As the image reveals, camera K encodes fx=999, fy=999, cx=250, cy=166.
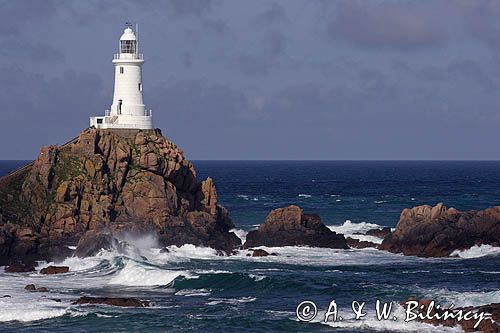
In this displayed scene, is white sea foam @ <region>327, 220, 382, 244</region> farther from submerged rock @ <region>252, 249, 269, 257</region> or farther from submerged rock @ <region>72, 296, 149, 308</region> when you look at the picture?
submerged rock @ <region>72, 296, 149, 308</region>

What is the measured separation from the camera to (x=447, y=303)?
1973 inches

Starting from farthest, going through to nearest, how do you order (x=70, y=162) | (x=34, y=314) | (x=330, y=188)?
(x=330, y=188) → (x=70, y=162) → (x=34, y=314)

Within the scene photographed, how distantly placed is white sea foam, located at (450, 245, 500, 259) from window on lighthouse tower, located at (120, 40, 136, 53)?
29.4 meters

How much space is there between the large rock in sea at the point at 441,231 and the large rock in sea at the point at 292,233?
4.25 metres

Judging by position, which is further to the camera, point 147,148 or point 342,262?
point 147,148

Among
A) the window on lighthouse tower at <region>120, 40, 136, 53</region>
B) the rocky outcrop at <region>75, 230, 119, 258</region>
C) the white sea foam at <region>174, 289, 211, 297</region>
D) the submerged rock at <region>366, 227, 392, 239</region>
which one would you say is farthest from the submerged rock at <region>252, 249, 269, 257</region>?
the window on lighthouse tower at <region>120, 40, 136, 53</region>

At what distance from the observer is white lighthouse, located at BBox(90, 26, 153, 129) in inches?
3056

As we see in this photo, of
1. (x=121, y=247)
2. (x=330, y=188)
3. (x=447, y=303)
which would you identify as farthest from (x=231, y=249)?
(x=330, y=188)

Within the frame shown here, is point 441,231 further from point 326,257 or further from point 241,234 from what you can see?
point 241,234

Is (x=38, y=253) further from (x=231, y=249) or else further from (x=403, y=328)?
(x=403, y=328)

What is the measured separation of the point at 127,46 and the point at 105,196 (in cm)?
1402

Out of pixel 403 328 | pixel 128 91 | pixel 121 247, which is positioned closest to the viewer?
pixel 403 328

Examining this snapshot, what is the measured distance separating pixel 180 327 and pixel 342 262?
940 inches

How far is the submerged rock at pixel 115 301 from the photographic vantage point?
51062 millimetres
